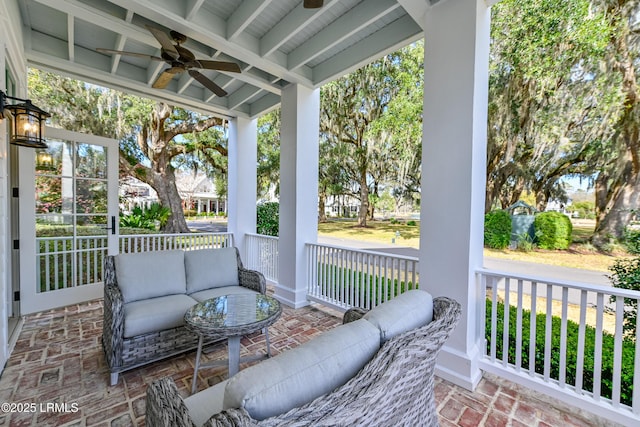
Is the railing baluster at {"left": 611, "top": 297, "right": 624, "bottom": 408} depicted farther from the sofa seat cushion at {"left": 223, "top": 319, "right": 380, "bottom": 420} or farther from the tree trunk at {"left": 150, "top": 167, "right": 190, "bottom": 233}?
the tree trunk at {"left": 150, "top": 167, "right": 190, "bottom": 233}

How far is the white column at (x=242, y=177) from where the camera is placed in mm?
5359

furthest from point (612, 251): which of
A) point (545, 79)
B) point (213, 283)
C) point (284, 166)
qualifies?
point (213, 283)

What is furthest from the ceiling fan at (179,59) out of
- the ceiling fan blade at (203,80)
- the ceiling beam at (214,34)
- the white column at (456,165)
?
the white column at (456,165)

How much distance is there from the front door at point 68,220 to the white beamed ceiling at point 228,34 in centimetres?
100

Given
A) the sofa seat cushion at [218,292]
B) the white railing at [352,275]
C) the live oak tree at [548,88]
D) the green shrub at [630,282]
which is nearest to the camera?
the green shrub at [630,282]

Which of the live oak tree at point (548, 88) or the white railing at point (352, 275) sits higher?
the live oak tree at point (548, 88)

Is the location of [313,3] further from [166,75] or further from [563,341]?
[563,341]

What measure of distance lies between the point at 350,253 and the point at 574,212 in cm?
1152

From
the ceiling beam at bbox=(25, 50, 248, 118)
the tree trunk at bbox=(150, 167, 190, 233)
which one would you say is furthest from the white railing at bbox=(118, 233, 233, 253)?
the tree trunk at bbox=(150, 167, 190, 233)

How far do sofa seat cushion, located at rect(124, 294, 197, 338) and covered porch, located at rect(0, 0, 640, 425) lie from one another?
405 millimetres

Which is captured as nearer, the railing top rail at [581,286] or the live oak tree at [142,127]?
the railing top rail at [581,286]

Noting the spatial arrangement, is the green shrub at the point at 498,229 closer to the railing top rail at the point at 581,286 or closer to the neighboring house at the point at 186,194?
the railing top rail at the point at 581,286

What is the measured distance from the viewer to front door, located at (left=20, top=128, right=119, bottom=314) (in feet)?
11.3

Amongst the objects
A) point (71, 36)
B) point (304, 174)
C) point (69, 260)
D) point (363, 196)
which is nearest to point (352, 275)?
point (304, 174)
